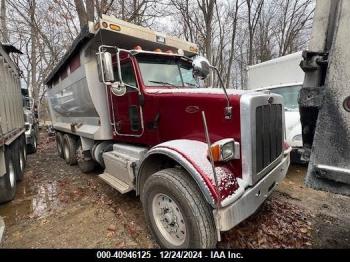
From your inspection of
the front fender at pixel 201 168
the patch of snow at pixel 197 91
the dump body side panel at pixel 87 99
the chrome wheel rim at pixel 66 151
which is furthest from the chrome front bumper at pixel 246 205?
the chrome wheel rim at pixel 66 151

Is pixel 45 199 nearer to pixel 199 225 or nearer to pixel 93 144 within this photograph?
pixel 93 144

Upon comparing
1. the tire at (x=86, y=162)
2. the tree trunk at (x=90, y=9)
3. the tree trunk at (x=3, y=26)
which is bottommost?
the tire at (x=86, y=162)

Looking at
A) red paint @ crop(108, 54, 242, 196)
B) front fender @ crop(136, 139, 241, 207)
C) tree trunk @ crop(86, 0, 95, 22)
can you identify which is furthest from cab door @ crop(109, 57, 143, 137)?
tree trunk @ crop(86, 0, 95, 22)

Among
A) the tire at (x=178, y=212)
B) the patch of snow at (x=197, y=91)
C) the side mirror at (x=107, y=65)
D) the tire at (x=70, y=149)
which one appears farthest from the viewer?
the tire at (x=70, y=149)

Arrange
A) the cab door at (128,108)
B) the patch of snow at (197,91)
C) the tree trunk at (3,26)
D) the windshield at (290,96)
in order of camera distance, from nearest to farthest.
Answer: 1. the patch of snow at (197,91)
2. the cab door at (128,108)
3. the windshield at (290,96)
4. the tree trunk at (3,26)

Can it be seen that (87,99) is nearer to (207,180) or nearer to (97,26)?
(97,26)

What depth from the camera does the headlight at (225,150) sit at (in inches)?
101

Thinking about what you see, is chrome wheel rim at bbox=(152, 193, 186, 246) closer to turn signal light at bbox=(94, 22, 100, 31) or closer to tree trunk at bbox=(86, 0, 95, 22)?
turn signal light at bbox=(94, 22, 100, 31)

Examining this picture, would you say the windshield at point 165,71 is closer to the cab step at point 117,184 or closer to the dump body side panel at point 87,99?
the dump body side panel at point 87,99

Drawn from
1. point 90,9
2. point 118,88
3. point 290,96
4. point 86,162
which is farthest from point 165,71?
point 90,9

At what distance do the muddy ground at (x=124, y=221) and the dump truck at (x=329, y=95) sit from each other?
1433 millimetres

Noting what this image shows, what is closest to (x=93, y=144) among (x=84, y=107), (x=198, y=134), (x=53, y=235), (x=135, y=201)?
(x=84, y=107)

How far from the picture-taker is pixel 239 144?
2.71m

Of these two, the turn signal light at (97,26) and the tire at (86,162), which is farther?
the tire at (86,162)
